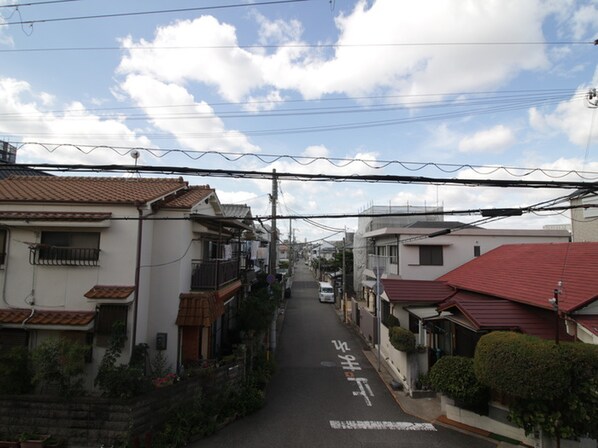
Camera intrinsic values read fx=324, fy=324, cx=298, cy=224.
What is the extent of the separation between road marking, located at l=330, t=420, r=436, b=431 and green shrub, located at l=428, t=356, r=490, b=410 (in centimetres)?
116

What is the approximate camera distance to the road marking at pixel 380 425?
9078mm

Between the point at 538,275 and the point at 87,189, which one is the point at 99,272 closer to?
the point at 87,189

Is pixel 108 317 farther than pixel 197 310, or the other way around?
pixel 197 310

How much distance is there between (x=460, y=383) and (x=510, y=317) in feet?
9.46

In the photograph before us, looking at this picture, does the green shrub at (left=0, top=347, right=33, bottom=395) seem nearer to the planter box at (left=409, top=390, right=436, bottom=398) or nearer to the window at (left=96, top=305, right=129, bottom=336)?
the window at (left=96, top=305, right=129, bottom=336)

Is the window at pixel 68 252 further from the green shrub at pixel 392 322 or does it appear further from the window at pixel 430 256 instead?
the window at pixel 430 256

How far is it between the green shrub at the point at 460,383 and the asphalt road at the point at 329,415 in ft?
2.93

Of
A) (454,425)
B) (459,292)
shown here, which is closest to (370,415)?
(454,425)

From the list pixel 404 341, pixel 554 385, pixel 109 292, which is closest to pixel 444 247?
pixel 404 341

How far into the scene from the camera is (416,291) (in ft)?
49.2

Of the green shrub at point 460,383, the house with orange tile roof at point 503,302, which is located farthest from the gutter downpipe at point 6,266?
the house with orange tile roof at point 503,302

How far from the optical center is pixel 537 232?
65.7 feet

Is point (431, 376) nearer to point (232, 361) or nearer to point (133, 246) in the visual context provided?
point (232, 361)

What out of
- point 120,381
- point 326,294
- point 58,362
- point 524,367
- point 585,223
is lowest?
point 326,294
